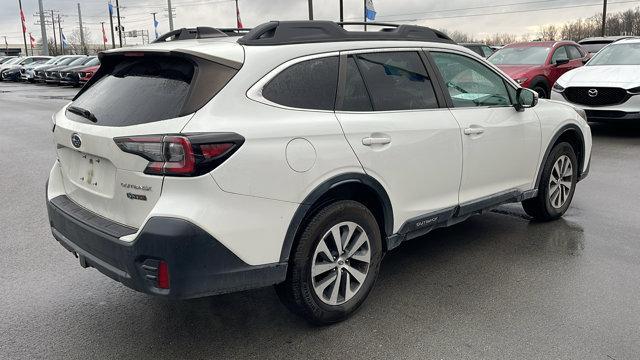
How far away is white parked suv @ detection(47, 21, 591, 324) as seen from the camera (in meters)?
2.76

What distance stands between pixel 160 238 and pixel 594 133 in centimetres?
1004

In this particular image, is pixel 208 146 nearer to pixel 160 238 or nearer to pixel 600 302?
pixel 160 238

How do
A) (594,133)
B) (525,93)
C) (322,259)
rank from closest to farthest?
(322,259), (525,93), (594,133)

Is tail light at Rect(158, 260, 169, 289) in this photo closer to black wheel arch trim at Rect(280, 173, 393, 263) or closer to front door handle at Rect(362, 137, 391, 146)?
black wheel arch trim at Rect(280, 173, 393, 263)

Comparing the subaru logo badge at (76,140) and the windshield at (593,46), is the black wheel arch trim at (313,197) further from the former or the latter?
the windshield at (593,46)

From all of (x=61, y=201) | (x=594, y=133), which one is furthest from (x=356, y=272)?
(x=594, y=133)

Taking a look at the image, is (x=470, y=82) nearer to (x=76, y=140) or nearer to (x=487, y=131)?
(x=487, y=131)

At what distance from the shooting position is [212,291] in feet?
9.36

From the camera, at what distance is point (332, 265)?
3338 mm

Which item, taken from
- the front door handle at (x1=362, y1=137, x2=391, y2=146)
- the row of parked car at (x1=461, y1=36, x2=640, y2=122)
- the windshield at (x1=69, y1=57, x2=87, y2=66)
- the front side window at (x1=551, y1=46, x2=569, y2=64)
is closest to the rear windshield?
the front door handle at (x1=362, y1=137, x2=391, y2=146)

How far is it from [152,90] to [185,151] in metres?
0.59

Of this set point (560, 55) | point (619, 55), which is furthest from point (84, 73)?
point (619, 55)

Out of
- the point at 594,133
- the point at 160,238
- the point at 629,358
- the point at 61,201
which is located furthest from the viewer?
the point at 594,133

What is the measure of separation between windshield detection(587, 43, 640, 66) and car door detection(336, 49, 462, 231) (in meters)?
8.18
